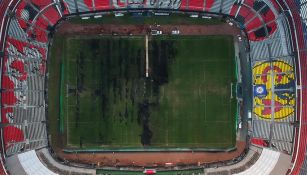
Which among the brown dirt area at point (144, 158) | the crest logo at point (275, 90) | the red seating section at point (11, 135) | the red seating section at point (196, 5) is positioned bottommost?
the brown dirt area at point (144, 158)

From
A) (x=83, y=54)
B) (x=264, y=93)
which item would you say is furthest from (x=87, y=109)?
(x=264, y=93)

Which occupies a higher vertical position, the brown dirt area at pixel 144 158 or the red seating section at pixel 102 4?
the red seating section at pixel 102 4

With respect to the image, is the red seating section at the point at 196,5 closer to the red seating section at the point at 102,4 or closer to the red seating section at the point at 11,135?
the red seating section at the point at 102,4

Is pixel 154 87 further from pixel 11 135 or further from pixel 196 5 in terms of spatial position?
pixel 11 135

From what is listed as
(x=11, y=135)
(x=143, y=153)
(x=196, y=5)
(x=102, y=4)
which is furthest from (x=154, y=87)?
(x=11, y=135)

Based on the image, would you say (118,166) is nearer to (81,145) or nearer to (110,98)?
(81,145)

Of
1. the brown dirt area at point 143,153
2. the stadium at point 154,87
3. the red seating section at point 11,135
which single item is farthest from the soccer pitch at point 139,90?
the red seating section at point 11,135

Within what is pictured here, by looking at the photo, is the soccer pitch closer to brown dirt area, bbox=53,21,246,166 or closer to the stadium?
the stadium
